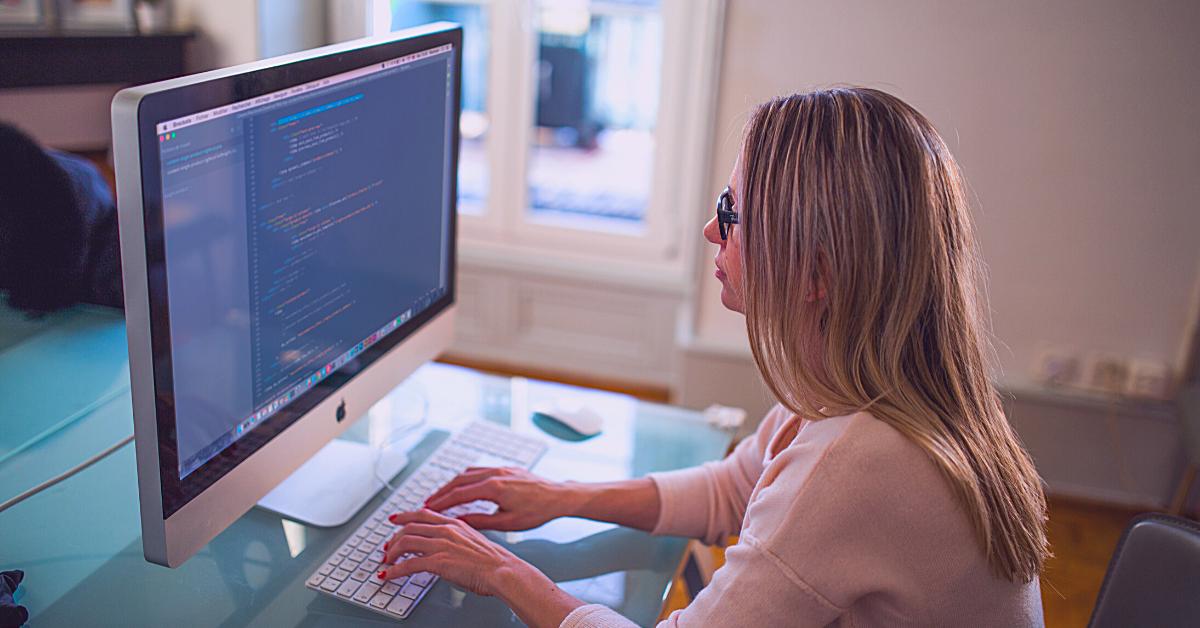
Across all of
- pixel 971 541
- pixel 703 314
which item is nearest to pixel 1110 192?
pixel 703 314

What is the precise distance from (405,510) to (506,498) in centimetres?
12

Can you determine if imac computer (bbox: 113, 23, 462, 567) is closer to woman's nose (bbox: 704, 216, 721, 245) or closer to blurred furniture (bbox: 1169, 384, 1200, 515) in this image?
woman's nose (bbox: 704, 216, 721, 245)

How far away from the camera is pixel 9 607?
3.19 ft

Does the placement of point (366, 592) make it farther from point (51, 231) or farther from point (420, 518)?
point (51, 231)

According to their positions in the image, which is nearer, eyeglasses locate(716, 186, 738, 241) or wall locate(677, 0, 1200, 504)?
eyeglasses locate(716, 186, 738, 241)

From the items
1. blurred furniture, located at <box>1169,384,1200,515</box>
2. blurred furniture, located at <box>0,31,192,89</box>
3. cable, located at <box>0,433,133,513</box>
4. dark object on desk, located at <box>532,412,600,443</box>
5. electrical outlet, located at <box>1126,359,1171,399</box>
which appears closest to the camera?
cable, located at <box>0,433,133,513</box>

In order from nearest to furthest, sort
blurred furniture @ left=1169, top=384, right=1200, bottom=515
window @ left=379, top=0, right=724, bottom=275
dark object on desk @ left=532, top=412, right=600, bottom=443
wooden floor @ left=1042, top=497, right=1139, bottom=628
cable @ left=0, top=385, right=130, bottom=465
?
cable @ left=0, top=385, right=130, bottom=465
dark object on desk @ left=532, top=412, right=600, bottom=443
blurred furniture @ left=1169, top=384, right=1200, bottom=515
wooden floor @ left=1042, top=497, right=1139, bottom=628
window @ left=379, top=0, right=724, bottom=275

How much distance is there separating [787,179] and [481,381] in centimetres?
84

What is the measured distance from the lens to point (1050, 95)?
2430 millimetres

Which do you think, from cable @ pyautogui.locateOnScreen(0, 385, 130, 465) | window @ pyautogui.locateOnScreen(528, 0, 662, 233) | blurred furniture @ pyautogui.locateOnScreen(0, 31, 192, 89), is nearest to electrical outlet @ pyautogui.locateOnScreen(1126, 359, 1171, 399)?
window @ pyautogui.locateOnScreen(528, 0, 662, 233)

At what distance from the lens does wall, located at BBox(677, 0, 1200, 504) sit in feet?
7.82

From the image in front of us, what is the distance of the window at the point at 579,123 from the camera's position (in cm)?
306

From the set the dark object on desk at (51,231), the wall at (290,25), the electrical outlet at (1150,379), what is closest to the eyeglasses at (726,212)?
the dark object on desk at (51,231)

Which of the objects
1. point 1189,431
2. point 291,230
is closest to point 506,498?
point 291,230
